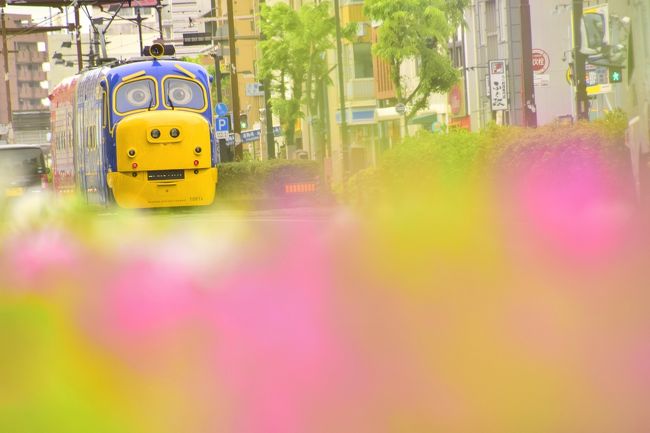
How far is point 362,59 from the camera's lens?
9112cm

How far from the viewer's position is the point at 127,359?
9523 millimetres

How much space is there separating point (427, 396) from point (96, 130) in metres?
31.1

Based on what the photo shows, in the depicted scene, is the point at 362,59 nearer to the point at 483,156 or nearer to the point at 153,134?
the point at 153,134

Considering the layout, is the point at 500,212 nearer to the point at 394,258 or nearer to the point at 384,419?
the point at 394,258

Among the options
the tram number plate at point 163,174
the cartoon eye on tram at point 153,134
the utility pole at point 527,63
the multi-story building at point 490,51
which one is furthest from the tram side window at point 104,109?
the multi-story building at point 490,51

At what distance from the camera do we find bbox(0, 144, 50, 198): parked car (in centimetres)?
4197

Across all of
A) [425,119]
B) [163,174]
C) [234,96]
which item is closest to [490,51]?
[425,119]

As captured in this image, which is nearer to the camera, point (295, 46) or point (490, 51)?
point (295, 46)

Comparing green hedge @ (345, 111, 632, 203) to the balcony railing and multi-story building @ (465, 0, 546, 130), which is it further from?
the balcony railing

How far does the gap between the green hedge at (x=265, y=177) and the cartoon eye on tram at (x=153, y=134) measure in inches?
211

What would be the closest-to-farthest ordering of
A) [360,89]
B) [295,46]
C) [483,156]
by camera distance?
1. [483,156]
2. [295,46]
3. [360,89]

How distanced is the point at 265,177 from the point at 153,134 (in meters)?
7.56

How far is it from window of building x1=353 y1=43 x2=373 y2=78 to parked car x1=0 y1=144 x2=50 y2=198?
49308 millimetres

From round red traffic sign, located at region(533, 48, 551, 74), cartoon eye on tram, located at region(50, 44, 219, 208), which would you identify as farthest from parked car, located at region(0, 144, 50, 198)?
round red traffic sign, located at region(533, 48, 551, 74)
